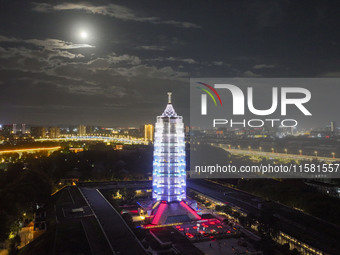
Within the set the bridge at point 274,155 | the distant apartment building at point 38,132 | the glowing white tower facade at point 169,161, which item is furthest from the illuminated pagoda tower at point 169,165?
the distant apartment building at point 38,132

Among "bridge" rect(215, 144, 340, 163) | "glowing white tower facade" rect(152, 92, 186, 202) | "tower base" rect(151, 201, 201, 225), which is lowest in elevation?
"tower base" rect(151, 201, 201, 225)

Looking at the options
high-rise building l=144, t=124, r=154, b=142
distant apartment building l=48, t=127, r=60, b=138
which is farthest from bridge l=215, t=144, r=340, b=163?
distant apartment building l=48, t=127, r=60, b=138

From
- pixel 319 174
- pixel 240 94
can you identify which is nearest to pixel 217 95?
pixel 240 94

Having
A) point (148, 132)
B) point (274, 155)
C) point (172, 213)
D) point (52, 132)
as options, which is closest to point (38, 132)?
point (52, 132)

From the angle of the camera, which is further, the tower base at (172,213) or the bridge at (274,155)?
the bridge at (274,155)

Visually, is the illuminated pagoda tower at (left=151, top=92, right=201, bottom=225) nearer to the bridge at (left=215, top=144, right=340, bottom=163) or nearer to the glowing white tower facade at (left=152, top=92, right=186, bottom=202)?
the glowing white tower facade at (left=152, top=92, right=186, bottom=202)

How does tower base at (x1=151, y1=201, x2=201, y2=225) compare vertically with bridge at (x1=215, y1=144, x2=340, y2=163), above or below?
below

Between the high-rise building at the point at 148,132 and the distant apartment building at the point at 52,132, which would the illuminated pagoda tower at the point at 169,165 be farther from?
the distant apartment building at the point at 52,132

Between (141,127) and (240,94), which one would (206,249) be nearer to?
(240,94)
